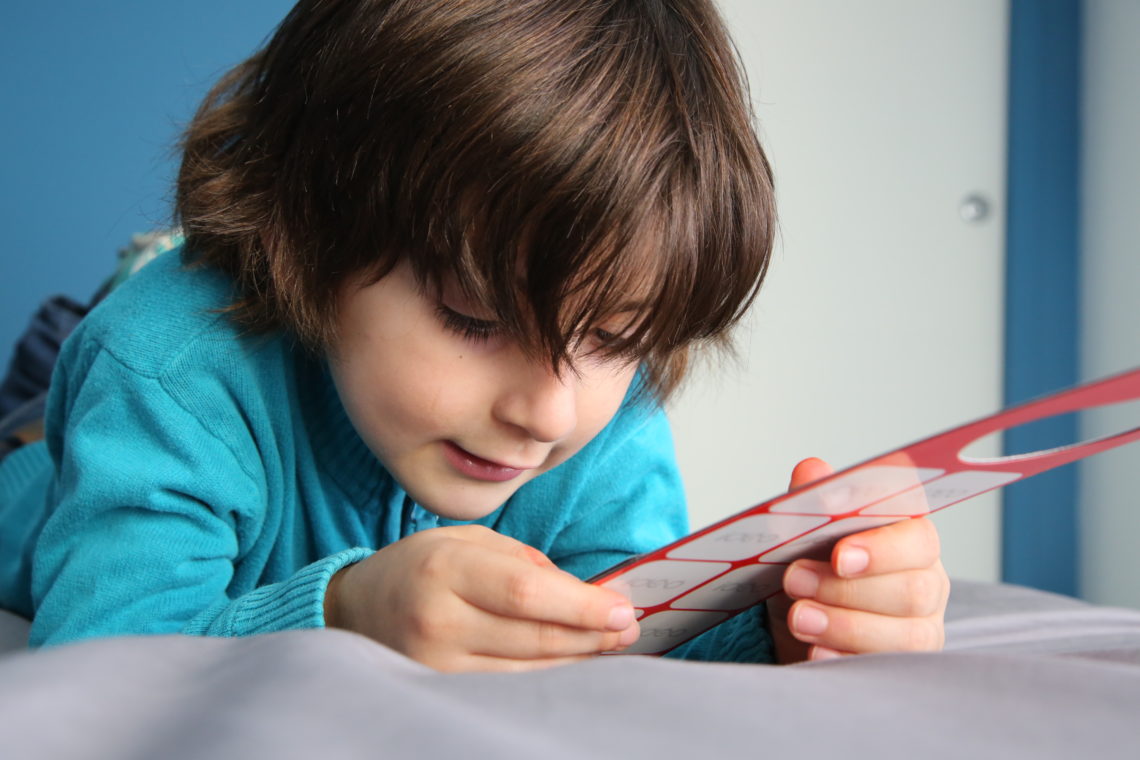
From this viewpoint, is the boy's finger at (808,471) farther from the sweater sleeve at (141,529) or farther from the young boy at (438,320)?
the sweater sleeve at (141,529)

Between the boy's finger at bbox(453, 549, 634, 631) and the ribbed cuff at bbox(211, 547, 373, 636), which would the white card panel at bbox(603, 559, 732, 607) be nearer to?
the boy's finger at bbox(453, 549, 634, 631)

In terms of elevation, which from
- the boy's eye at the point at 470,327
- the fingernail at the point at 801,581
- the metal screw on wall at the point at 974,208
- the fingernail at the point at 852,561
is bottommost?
the fingernail at the point at 801,581

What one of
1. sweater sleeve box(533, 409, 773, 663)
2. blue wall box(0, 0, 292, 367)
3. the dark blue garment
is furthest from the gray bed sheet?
blue wall box(0, 0, 292, 367)

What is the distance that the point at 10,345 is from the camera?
1.54 metres

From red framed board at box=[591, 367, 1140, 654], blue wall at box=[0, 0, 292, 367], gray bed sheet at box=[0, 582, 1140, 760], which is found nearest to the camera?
gray bed sheet at box=[0, 582, 1140, 760]

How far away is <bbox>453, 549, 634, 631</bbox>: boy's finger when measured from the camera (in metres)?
0.44

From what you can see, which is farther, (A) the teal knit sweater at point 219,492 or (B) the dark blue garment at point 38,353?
(B) the dark blue garment at point 38,353

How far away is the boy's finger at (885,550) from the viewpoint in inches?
19.2

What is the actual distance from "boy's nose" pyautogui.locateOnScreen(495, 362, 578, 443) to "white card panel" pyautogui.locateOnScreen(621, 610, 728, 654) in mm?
114

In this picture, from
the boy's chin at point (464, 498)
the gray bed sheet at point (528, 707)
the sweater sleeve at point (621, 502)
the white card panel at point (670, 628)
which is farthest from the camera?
the sweater sleeve at point (621, 502)

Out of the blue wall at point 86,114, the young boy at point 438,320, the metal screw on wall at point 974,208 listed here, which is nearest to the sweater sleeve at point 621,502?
the young boy at point 438,320

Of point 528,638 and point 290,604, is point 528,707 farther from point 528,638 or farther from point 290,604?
point 290,604

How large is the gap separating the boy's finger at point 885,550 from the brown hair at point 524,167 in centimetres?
16

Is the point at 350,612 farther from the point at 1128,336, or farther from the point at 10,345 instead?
the point at 1128,336
